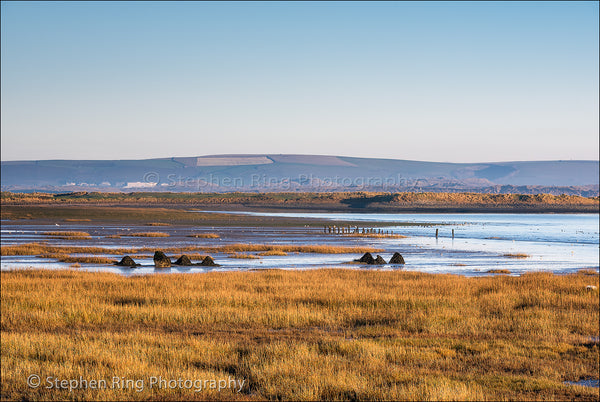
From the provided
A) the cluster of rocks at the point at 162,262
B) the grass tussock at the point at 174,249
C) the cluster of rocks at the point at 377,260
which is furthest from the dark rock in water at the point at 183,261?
the cluster of rocks at the point at 377,260

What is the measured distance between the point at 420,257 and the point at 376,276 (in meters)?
17.3

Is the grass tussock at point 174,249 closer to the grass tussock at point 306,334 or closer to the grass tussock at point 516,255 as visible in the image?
the grass tussock at point 516,255

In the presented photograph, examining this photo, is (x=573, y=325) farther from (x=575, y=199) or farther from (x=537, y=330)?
(x=575, y=199)

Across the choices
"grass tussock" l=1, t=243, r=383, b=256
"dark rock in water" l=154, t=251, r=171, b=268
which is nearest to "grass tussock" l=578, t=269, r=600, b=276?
"grass tussock" l=1, t=243, r=383, b=256

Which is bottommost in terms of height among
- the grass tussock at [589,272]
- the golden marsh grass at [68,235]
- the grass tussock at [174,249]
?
the golden marsh grass at [68,235]

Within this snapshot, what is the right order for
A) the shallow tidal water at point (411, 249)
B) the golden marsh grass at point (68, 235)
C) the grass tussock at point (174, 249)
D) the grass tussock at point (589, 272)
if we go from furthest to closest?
the golden marsh grass at point (68, 235)
the grass tussock at point (174, 249)
the shallow tidal water at point (411, 249)
the grass tussock at point (589, 272)

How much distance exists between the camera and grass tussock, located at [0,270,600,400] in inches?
510

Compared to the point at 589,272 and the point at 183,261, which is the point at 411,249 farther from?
the point at 183,261

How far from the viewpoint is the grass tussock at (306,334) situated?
12945mm

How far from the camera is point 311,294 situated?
26.8 m

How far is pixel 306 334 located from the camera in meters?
19.2

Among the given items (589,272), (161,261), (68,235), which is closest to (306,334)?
(161,261)

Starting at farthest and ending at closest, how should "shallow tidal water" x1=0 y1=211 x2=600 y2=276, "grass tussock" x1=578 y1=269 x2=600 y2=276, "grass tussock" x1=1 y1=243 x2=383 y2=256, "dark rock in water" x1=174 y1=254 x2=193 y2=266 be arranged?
"grass tussock" x1=1 y1=243 x2=383 y2=256, "dark rock in water" x1=174 y1=254 x2=193 y2=266, "shallow tidal water" x1=0 y1=211 x2=600 y2=276, "grass tussock" x1=578 y1=269 x2=600 y2=276

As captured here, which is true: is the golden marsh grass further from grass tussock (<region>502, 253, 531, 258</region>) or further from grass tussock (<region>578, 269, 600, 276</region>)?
grass tussock (<region>578, 269, 600, 276</region>)
